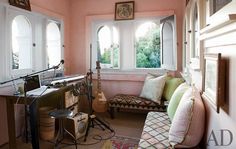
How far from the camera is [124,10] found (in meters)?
4.00

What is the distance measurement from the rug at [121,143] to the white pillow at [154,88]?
0.91 metres

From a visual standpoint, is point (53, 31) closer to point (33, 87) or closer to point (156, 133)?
point (33, 87)

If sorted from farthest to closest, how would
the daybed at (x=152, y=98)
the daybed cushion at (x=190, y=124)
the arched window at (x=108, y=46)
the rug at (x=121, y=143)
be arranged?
the arched window at (x=108, y=46)
the daybed at (x=152, y=98)
the rug at (x=121, y=143)
the daybed cushion at (x=190, y=124)

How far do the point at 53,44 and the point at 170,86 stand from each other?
2.37 metres

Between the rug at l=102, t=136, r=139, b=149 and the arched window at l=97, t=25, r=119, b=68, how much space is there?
1736 mm

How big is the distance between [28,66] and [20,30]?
22.6 inches

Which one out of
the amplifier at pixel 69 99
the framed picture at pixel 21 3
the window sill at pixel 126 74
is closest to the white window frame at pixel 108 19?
the window sill at pixel 126 74

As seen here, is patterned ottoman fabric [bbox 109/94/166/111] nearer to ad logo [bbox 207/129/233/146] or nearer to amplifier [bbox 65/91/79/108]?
amplifier [bbox 65/91/79/108]

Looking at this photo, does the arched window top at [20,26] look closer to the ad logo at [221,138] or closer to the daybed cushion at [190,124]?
the daybed cushion at [190,124]

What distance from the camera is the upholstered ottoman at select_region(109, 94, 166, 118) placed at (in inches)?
136

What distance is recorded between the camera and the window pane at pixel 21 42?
116 inches

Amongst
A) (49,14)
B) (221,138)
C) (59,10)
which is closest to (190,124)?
(221,138)

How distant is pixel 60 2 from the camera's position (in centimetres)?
398

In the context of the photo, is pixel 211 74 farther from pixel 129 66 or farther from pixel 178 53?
pixel 129 66
